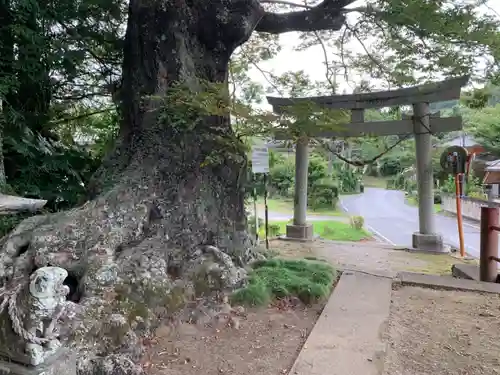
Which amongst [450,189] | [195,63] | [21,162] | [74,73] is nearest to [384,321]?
[195,63]

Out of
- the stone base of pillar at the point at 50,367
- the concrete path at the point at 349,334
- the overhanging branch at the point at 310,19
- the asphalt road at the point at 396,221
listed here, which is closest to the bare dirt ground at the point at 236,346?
the concrete path at the point at 349,334

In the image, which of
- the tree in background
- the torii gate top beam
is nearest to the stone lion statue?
the tree in background

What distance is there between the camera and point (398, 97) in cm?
650

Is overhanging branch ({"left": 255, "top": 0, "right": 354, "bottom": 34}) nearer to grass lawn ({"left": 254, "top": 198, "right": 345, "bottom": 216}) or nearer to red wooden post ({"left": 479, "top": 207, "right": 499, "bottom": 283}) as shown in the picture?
red wooden post ({"left": 479, "top": 207, "right": 499, "bottom": 283})

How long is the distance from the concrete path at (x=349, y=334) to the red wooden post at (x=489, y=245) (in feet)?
3.77

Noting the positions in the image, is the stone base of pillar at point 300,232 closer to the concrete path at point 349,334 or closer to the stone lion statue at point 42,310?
the concrete path at point 349,334

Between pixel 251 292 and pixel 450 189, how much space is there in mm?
15196

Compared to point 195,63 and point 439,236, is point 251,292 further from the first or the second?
point 439,236

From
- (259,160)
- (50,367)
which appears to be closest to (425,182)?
(259,160)

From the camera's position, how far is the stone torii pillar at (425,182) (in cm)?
654

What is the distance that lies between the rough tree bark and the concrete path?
865mm

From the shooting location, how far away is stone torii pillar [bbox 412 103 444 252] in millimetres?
6535

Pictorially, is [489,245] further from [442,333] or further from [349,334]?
[349,334]

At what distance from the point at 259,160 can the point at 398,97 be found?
306 centimetres
